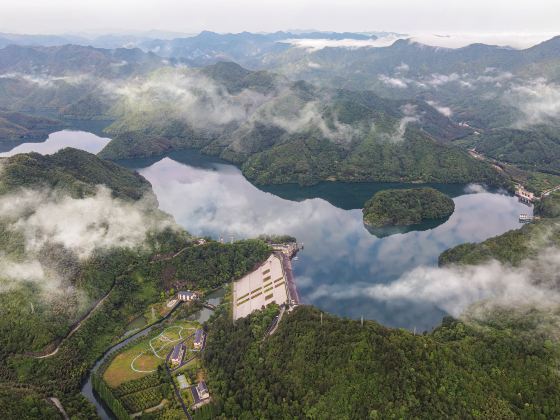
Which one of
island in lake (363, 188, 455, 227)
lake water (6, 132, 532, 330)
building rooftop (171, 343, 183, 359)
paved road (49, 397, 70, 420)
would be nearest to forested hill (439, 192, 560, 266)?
lake water (6, 132, 532, 330)

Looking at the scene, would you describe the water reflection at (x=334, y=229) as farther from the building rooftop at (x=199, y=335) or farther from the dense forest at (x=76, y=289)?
the building rooftop at (x=199, y=335)

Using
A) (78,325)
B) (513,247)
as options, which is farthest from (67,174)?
(513,247)

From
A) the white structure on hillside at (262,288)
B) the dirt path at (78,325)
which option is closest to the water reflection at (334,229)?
the white structure on hillside at (262,288)

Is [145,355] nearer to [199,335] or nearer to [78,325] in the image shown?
[199,335]

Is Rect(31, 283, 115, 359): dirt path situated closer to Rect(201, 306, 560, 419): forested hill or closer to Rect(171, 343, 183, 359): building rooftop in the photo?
Rect(171, 343, 183, 359): building rooftop

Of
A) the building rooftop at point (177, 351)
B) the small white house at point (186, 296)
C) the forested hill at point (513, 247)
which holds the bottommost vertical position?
the small white house at point (186, 296)
